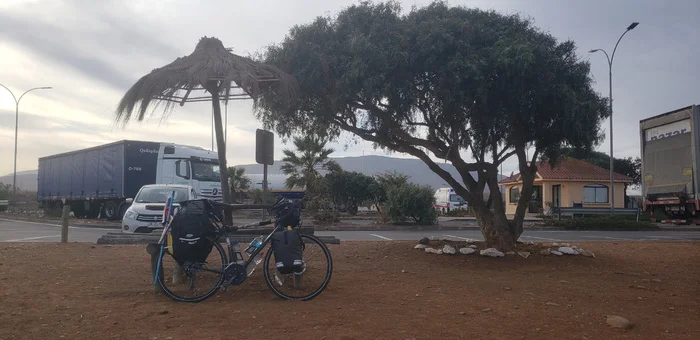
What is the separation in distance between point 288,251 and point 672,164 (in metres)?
17.1

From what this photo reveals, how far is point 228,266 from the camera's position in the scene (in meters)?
5.55

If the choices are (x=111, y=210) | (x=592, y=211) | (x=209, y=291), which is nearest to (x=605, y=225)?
(x=592, y=211)

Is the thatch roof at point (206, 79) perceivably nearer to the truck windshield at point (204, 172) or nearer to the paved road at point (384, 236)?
the paved road at point (384, 236)

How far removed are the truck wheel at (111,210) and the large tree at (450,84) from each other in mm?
18070

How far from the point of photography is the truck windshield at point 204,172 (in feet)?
74.8

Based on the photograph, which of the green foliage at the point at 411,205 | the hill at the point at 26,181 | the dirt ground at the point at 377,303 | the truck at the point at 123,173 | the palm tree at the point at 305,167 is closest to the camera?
the dirt ground at the point at 377,303

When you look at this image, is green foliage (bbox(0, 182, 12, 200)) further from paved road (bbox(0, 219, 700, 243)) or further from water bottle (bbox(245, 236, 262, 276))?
water bottle (bbox(245, 236, 262, 276))

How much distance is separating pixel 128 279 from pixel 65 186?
85.3 feet

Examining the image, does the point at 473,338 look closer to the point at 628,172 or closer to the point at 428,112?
the point at 428,112

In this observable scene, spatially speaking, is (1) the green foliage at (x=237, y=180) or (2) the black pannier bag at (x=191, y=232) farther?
(1) the green foliage at (x=237, y=180)

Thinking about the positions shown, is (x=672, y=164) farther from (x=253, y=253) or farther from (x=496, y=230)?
(x=253, y=253)

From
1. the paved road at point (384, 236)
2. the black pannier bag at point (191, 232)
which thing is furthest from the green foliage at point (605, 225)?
the black pannier bag at point (191, 232)

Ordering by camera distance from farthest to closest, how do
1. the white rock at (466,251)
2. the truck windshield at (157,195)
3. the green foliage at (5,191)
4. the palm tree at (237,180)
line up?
the green foliage at (5,191)
the palm tree at (237,180)
the truck windshield at (157,195)
the white rock at (466,251)

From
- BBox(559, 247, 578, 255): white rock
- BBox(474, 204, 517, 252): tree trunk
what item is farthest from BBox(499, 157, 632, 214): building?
BBox(474, 204, 517, 252): tree trunk
